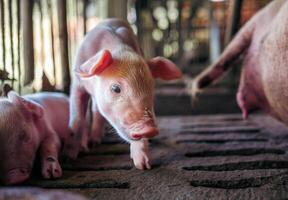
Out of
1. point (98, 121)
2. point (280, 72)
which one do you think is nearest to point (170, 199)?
point (280, 72)

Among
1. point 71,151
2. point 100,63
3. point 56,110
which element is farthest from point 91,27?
point 100,63

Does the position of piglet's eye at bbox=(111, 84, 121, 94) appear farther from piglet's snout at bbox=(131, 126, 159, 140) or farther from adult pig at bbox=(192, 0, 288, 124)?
adult pig at bbox=(192, 0, 288, 124)

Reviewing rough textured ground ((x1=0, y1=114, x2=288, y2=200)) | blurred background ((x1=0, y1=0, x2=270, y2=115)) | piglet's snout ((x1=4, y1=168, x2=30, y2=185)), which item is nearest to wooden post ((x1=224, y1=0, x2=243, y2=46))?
blurred background ((x1=0, y1=0, x2=270, y2=115))

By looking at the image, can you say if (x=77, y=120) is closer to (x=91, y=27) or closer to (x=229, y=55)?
(x=229, y=55)

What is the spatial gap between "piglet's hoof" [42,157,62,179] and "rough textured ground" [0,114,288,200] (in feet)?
0.10

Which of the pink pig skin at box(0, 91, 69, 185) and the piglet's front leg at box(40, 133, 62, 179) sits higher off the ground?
the pink pig skin at box(0, 91, 69, 185)

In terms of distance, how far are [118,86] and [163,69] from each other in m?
0.30

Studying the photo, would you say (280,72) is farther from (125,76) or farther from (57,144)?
(57,144)

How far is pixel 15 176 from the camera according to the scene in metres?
1.53

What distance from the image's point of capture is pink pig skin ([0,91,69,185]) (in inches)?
60.7

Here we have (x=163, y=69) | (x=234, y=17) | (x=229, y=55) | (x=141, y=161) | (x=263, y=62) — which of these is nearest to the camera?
(x=141, y=161)

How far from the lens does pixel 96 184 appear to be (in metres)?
1.54

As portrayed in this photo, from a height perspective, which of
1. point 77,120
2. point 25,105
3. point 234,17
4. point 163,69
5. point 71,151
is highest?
point 234,17

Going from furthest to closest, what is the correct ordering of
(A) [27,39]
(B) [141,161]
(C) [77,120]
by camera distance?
1. (A) [27,39]
2. (C) [77,120]
3. (B) [141,161]
